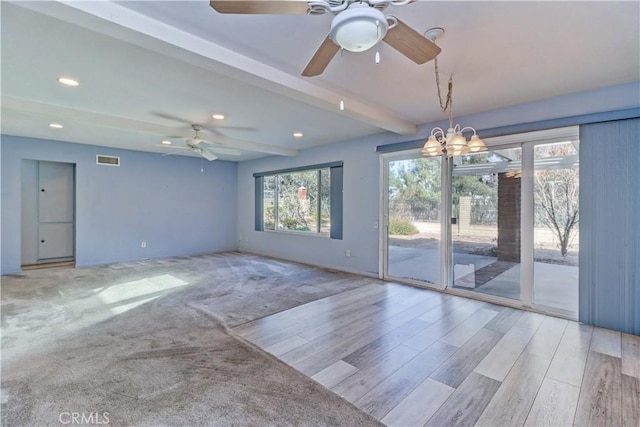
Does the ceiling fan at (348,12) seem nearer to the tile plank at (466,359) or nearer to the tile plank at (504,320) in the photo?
the tile plank at (466,359)

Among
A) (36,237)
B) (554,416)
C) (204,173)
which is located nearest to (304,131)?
(204,173)

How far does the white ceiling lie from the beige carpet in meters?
2.35

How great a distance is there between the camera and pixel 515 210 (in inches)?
145

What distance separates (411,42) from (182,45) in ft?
5.13

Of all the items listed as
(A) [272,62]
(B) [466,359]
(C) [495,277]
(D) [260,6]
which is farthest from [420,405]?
(A) [272,62]

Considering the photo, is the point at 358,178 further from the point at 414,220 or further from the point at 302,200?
the point at 302,200

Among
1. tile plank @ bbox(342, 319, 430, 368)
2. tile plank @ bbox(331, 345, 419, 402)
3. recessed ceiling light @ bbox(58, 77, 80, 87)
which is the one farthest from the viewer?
recessed ceiling light @ bbox(58, 77, 80, 87)

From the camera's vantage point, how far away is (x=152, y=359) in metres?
2.39

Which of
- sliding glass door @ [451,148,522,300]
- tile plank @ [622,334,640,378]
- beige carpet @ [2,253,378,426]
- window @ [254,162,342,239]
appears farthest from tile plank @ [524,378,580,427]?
window @ [254,162,342,239]

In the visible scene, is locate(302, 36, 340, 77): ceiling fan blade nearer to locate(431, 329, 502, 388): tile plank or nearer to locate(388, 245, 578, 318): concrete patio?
locate(431, 329, 502, 388): tile plank

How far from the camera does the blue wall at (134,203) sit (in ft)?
17.2

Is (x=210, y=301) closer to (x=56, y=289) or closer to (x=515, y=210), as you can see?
(x=56, y=289)

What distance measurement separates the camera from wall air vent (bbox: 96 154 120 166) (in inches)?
237

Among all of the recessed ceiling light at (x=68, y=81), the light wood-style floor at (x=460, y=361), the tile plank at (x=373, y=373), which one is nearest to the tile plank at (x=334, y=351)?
the light wood-style floor at (x=460, y=361)
